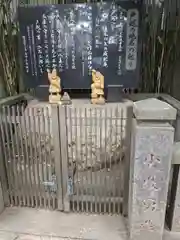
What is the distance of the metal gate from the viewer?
1452 millimetres

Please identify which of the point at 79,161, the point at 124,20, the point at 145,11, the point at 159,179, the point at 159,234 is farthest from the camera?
the point at 145,11

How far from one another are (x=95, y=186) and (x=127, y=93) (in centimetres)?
103

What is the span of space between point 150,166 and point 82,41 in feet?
4.00

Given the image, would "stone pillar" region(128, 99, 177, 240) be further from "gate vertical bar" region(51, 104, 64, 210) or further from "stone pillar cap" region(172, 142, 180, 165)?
"gate vertical bar" region(51, 104, 64, 210)

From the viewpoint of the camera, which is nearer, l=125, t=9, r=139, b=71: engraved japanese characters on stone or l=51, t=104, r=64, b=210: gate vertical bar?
l=51, t=104, r=64, b=210: gate vertical bar

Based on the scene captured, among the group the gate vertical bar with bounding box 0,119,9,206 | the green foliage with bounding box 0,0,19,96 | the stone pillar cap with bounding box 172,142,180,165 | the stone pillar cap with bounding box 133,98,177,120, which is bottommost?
the gate vertical bar with bounding box 0,119,9,206

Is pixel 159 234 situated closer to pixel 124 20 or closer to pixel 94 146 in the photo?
pixel 94 146

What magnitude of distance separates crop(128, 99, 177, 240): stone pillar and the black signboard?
790 mm

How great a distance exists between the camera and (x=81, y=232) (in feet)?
4.80

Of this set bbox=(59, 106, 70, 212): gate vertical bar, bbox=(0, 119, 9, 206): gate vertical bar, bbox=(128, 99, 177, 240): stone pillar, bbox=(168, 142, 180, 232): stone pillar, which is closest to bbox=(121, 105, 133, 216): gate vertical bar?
bbox=(128, 99, 177, 240): stone pillar

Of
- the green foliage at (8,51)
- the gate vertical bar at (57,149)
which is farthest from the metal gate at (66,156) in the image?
the green foliage at (8,51)

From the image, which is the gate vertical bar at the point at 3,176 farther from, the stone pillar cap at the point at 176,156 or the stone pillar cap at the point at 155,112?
the stone pillar cap at the point at 176,156

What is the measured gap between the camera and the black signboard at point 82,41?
1.83 metres

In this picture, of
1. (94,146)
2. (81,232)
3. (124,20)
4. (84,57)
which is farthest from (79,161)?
(124,20)
